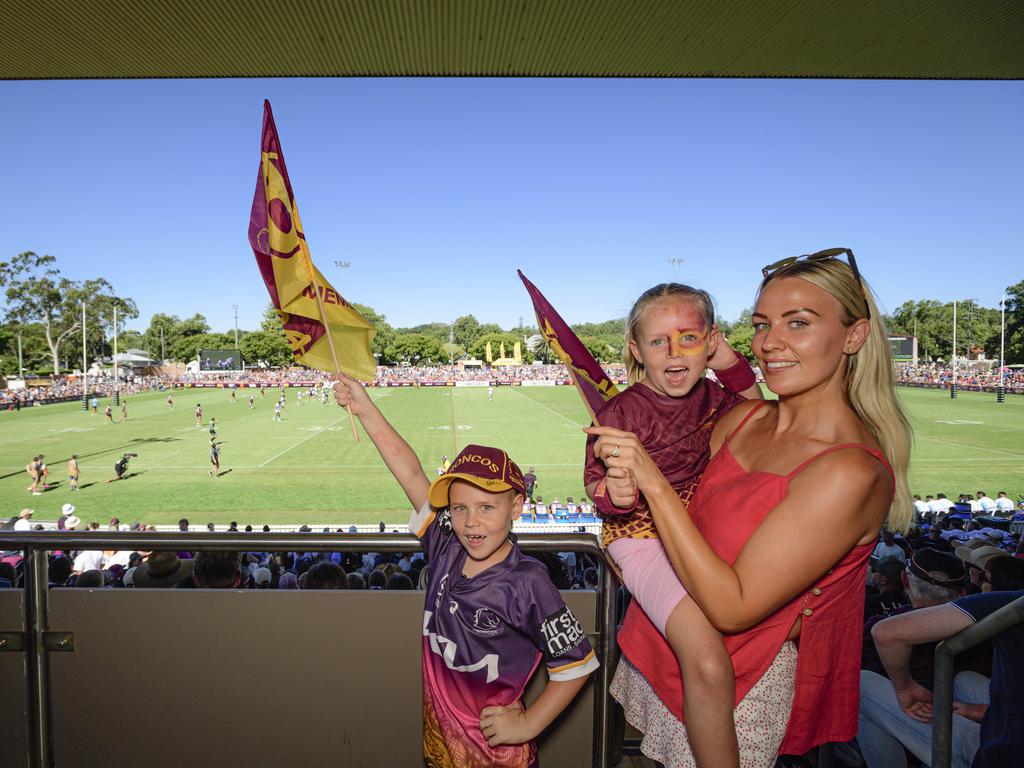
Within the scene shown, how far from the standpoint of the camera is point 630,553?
1.69 meters

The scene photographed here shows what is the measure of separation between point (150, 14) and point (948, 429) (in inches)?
1434

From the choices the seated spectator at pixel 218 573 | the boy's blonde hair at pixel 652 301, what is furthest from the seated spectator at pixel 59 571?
the boy's blonde hair at pixel 652 301

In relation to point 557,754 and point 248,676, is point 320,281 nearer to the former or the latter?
point 248,676

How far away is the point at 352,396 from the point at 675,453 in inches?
51.2

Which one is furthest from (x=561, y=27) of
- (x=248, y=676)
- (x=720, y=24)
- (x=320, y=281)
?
(x=248, y=676)

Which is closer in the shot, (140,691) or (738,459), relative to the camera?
(738,459)

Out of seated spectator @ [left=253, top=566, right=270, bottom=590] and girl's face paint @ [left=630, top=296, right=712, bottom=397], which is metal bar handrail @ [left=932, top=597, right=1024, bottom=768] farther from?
seated spectator @ [left=253, top=566, right=270, bottom=590]

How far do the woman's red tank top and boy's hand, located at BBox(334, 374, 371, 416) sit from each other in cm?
136

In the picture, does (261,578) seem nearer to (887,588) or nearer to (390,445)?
(390,445)

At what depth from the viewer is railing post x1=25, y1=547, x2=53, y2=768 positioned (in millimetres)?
2598

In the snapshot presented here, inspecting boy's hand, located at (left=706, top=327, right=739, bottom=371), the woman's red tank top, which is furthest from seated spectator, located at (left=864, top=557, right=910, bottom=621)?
the woman's red tank top

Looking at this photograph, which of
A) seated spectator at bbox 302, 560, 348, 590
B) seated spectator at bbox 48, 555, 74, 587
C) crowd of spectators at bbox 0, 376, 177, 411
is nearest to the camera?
seated spectator at bbox 302, 560, 348, 590

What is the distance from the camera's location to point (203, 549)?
2516mm

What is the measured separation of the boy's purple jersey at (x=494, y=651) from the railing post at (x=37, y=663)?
182 centimetres
